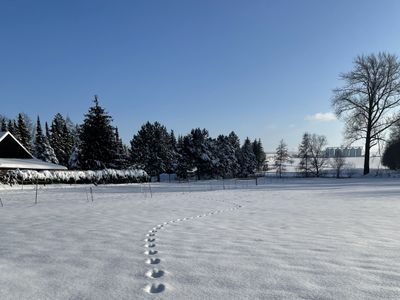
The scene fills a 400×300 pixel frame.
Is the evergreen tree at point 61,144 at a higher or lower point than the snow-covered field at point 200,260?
higher

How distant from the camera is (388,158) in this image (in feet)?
206

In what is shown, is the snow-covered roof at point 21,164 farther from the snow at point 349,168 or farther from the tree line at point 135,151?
the snow at point 349,168

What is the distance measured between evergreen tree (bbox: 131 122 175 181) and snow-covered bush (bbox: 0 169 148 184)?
22.4m

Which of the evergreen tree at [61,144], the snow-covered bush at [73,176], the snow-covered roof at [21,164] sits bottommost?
the snow-covered bush at [73,176]

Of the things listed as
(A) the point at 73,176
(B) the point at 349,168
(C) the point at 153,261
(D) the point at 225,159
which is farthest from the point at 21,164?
(B) the point at 349,168

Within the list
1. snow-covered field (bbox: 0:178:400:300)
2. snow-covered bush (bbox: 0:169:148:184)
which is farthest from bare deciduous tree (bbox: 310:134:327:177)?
snow-covered field (bbox: 0:178:400:300)

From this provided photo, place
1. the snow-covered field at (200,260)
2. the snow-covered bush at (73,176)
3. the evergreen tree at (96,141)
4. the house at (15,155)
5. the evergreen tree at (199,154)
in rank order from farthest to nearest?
the evergreen tree at (199,154) → the evergreen tree at (96,141) → the house at (15,155) → the snow-covered bush at (73,176) → the snow-covered field at (200,260)

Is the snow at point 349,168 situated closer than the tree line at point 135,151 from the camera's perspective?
No

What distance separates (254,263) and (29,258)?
10.6 feet

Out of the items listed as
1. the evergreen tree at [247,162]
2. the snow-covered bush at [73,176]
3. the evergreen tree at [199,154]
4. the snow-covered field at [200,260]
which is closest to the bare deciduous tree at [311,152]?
the evergreen tree at [247,162]

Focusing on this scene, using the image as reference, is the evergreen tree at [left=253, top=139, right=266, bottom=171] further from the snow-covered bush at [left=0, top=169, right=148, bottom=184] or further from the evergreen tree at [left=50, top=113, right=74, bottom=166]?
the snow-covered bush at [left=0, top=169, right=148, bottom=184]

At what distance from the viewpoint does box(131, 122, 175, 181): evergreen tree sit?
6016cm

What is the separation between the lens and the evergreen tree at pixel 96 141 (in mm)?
38344

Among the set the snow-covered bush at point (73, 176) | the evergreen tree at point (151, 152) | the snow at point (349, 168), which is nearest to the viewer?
the snow-covered bush at point (73, 176)
